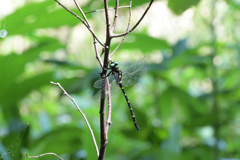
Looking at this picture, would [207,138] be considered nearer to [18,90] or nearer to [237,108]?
[237,108]

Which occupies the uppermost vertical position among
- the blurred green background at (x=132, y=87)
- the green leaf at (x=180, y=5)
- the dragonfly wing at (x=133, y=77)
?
the green leaf at (x=180, y=5)

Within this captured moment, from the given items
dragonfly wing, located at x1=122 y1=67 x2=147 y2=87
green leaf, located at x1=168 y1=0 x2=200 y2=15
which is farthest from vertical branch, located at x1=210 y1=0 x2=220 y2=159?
green leaf, located at x1=168 y1=0 x2=200 y2=15

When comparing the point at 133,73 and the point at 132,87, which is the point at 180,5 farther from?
the point at 132,87

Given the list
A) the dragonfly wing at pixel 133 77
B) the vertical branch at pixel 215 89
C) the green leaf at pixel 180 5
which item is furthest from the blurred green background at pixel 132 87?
the green leaf at pixel 180 5

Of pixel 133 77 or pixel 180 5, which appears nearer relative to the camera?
pixel 180 5

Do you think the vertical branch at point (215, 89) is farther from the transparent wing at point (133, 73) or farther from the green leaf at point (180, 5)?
the green leaf at point (180, 5)

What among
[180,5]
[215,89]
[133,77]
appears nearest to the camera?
[180,5]

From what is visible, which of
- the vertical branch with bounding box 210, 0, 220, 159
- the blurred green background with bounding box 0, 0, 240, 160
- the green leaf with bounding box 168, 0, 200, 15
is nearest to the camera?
the green leaf with bounding box 168, 0, 200, 15

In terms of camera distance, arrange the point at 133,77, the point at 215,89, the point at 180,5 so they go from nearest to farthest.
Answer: the point at 180,5
the point at 133,77
the point at 215,89

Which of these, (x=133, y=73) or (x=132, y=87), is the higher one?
(x=133, y=73)

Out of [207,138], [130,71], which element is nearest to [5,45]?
[130,71]

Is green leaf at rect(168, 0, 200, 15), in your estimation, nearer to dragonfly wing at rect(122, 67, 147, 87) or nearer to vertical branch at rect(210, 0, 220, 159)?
dragonfly wing at rect(122, 67, 147, 87)

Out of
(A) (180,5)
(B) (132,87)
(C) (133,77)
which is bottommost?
(B) (132,87)

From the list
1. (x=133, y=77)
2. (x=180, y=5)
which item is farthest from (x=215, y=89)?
(x=180, y=5)
